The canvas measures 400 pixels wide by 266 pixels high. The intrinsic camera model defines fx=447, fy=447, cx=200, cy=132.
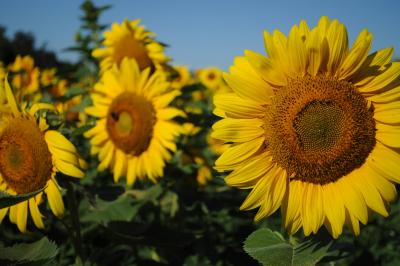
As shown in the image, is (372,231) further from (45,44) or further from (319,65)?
(45,44)

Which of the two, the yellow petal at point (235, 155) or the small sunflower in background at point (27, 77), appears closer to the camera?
the yellow petal at point (235, 155)

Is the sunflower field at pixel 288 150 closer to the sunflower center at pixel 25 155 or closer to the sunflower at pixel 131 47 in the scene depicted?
the sunflower center at pixel 25 155

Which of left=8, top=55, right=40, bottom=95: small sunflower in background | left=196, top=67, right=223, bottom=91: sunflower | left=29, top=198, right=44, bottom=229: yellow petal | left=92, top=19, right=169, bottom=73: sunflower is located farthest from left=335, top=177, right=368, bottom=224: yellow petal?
left=196, top=67, right=223, bottom=91: sunflower

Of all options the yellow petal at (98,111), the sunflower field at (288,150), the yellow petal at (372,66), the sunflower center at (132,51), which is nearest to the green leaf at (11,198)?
the sunflower field at (288,150)

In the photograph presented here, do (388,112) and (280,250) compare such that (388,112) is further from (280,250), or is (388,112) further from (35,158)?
(35,158)

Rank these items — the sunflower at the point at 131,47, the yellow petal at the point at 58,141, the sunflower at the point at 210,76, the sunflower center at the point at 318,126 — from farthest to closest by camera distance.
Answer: the sunflower at the point at 210,76
the sunflower at the point at 131,47
the yellow petal at the point at 58,141
the sunflower center at the point at 318,126
